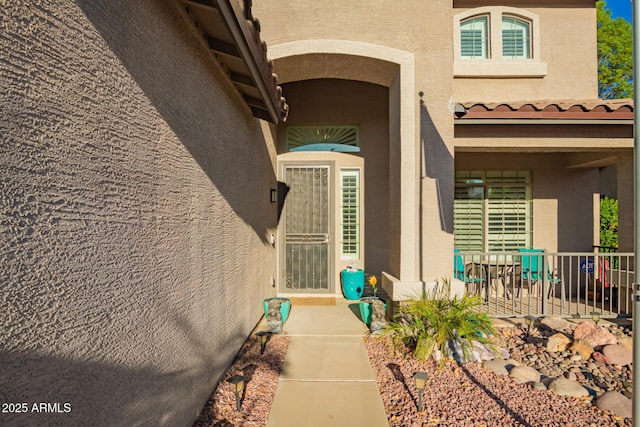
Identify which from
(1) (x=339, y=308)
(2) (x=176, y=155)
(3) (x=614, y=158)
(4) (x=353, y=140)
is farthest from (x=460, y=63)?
(2) (x=176, y=155)

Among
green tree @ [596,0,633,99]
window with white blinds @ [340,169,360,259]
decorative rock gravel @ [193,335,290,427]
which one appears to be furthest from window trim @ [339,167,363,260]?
green tree @ [596,0,633,99]

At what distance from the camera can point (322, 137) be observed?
22.7ft

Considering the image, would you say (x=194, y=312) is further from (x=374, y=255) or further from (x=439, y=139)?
(x=374, y=255)

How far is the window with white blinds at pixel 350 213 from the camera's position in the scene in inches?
265

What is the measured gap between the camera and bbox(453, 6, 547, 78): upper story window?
6.70 m

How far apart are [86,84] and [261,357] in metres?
3.51

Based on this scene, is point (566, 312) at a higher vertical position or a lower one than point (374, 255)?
lower

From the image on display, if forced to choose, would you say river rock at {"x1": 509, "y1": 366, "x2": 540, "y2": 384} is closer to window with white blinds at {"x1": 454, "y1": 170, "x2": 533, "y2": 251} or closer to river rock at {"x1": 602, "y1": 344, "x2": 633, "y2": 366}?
river rock at {"x1": 602, "y1": 344, "x2": 633, "y2": 366}

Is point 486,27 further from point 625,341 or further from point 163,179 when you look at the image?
point 163,179

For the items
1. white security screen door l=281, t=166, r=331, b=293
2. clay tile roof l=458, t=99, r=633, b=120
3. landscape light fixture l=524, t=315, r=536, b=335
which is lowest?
landscape light fixture l=524, t=315, r=536, b=335

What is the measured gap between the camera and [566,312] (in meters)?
5.53

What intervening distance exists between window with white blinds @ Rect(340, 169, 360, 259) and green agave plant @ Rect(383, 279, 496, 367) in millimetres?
2560

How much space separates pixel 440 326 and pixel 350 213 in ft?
11.1

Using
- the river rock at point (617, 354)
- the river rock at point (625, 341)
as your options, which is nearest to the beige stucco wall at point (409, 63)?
the river rock at point (617, 354)
